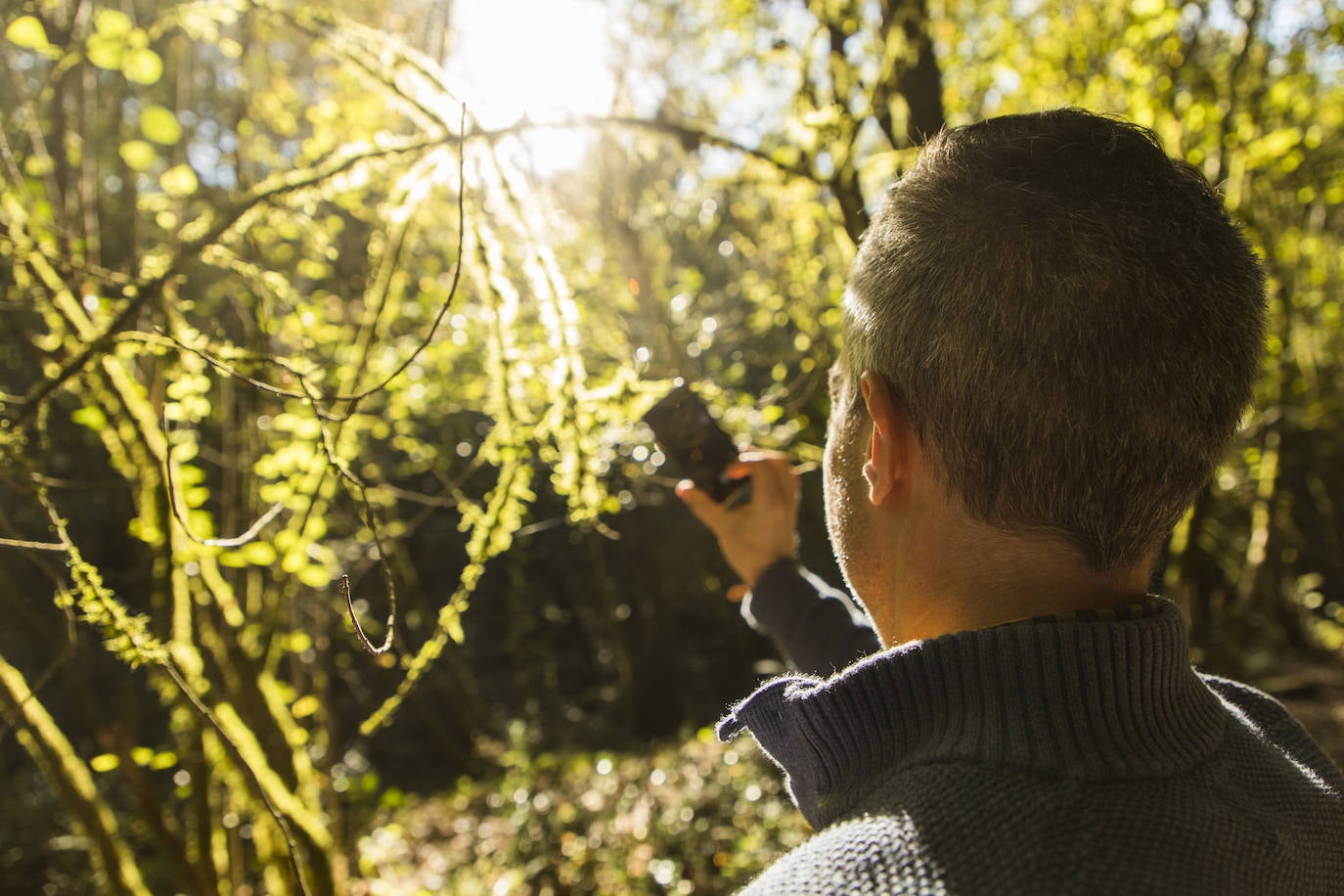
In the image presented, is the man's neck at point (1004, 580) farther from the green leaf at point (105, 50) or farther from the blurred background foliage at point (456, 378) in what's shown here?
the green leaf at point (105, 50)

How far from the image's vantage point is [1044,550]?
101 cm

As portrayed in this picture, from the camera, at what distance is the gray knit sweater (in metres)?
0.77

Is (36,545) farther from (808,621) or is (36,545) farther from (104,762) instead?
(808,621)

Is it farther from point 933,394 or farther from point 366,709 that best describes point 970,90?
point 366,709

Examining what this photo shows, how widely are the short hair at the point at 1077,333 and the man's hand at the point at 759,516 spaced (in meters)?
0.93

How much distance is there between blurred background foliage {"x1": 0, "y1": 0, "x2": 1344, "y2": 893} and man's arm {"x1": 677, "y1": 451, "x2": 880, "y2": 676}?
0.34m

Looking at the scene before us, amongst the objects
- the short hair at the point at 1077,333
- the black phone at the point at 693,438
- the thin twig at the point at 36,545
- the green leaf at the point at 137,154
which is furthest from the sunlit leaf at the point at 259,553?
the short hair at the point at 1077,333

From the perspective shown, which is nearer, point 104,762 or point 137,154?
point 137,154

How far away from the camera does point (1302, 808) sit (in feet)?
3.24

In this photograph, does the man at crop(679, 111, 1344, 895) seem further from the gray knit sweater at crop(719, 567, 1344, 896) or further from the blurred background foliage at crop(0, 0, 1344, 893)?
the blurred background foliage at crop(0, 0, 1344, 893)

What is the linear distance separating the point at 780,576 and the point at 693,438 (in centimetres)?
39

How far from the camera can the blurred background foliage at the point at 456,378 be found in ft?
6.19

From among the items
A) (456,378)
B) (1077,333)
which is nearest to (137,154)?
(1077,333)

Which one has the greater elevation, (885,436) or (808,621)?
(885,436)
